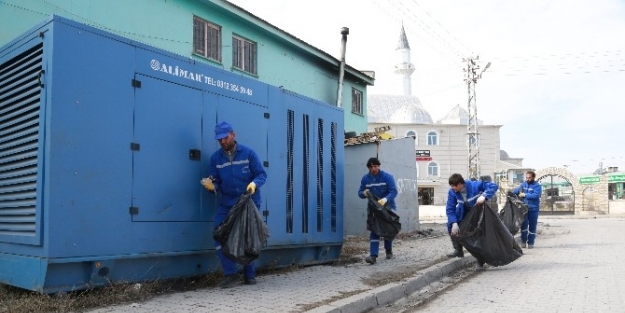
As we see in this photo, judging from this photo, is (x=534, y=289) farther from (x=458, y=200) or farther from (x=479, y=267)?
(x=458, y=200)

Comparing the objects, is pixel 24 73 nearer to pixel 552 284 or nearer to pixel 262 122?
pixel 262 122

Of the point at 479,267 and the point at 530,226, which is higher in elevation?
the point at 530,226

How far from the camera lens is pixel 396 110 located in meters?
55.6

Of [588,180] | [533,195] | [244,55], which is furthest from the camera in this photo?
[588,180]

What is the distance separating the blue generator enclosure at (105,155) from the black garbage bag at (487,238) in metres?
3.51

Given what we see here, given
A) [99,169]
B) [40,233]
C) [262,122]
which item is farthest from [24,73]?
[262,122]

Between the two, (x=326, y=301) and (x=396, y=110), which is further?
(x=396, y=110)

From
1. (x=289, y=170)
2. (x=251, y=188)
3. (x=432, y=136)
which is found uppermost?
(x=432, y=136)

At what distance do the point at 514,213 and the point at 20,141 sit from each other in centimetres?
1048

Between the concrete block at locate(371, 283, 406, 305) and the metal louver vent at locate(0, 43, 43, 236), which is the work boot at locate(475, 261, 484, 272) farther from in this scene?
the metal louver vent at locate(0, 43, 43, 236)

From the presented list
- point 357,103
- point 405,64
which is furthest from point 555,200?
point 405,64

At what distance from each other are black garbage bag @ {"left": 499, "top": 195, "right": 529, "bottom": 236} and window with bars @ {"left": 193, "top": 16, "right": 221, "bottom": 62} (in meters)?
7.85

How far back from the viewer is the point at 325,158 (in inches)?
333

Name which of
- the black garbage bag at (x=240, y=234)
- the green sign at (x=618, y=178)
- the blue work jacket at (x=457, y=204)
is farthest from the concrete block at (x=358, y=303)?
the green sign at (x=618, y=178)
